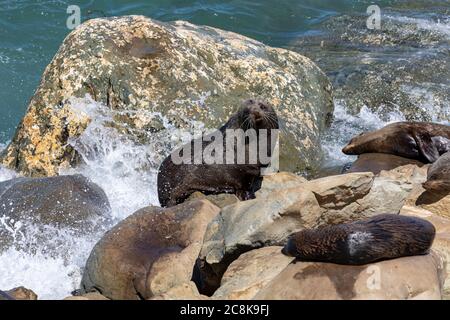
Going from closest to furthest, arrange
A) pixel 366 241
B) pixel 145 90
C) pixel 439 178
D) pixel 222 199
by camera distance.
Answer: pixel 366 241 < pixel 439 178 < pixel 222 199 < pixel 145 90

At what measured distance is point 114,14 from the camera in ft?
55.2

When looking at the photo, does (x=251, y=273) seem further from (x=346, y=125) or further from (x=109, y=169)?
(x=346, y=125)

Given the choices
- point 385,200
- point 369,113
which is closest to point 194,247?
point 385,200

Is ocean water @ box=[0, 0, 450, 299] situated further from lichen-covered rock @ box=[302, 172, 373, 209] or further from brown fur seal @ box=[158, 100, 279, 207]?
lichen-covered rock @ box=[302, 172, 373, 209]

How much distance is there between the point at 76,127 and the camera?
8852mm

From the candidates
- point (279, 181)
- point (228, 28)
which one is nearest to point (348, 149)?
point (279, 181)

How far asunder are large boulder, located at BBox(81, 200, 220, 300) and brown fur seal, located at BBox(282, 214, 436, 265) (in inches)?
53.7

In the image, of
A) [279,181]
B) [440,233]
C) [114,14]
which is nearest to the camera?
[440,233]

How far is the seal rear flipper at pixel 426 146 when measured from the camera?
8.82 m

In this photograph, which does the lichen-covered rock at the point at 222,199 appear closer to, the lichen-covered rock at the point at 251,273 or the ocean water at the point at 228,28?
the ocean water at the point at 228,28

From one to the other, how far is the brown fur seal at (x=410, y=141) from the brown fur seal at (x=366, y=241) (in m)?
4.05

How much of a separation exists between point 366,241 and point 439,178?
2.55 m

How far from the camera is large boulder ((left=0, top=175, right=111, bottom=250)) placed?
7367mm
